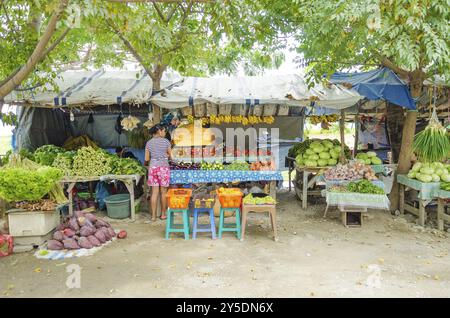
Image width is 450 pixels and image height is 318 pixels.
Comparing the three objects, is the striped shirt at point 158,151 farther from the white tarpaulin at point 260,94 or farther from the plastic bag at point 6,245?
the plastic bag at point 6,245

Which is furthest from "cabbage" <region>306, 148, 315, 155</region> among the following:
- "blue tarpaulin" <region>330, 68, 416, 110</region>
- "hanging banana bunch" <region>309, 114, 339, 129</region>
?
"hanging banana bunch" <region>309, 114, 339, 129</region>

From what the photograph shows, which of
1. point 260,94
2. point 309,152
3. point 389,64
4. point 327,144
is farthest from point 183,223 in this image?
point 389,64

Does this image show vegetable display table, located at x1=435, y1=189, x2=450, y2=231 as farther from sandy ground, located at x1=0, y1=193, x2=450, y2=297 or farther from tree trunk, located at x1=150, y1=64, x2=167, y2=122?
tree trunk, located at x1=150, y1=64, x2=167, y2=122

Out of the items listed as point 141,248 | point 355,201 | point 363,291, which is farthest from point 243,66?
point 363,291

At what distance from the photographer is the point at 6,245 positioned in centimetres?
542

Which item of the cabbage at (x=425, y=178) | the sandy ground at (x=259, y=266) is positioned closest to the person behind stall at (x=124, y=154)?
the sandy ground at (x=259, y=266)

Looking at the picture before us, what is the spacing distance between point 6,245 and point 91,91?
4.28 meters

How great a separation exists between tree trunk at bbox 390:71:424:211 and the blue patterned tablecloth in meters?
2.69

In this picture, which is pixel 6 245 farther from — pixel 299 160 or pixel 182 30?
pixel 299 160

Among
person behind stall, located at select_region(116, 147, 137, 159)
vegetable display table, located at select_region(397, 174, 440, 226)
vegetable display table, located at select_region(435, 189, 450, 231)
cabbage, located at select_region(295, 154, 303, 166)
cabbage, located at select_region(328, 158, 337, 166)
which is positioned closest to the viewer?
vegetable display table, located at select_region(435, 189, 450, 231)

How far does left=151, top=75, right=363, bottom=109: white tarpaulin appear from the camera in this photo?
26.0ft

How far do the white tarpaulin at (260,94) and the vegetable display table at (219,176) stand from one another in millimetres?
1514

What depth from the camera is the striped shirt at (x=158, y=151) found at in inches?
287

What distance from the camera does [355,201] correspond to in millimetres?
6832
